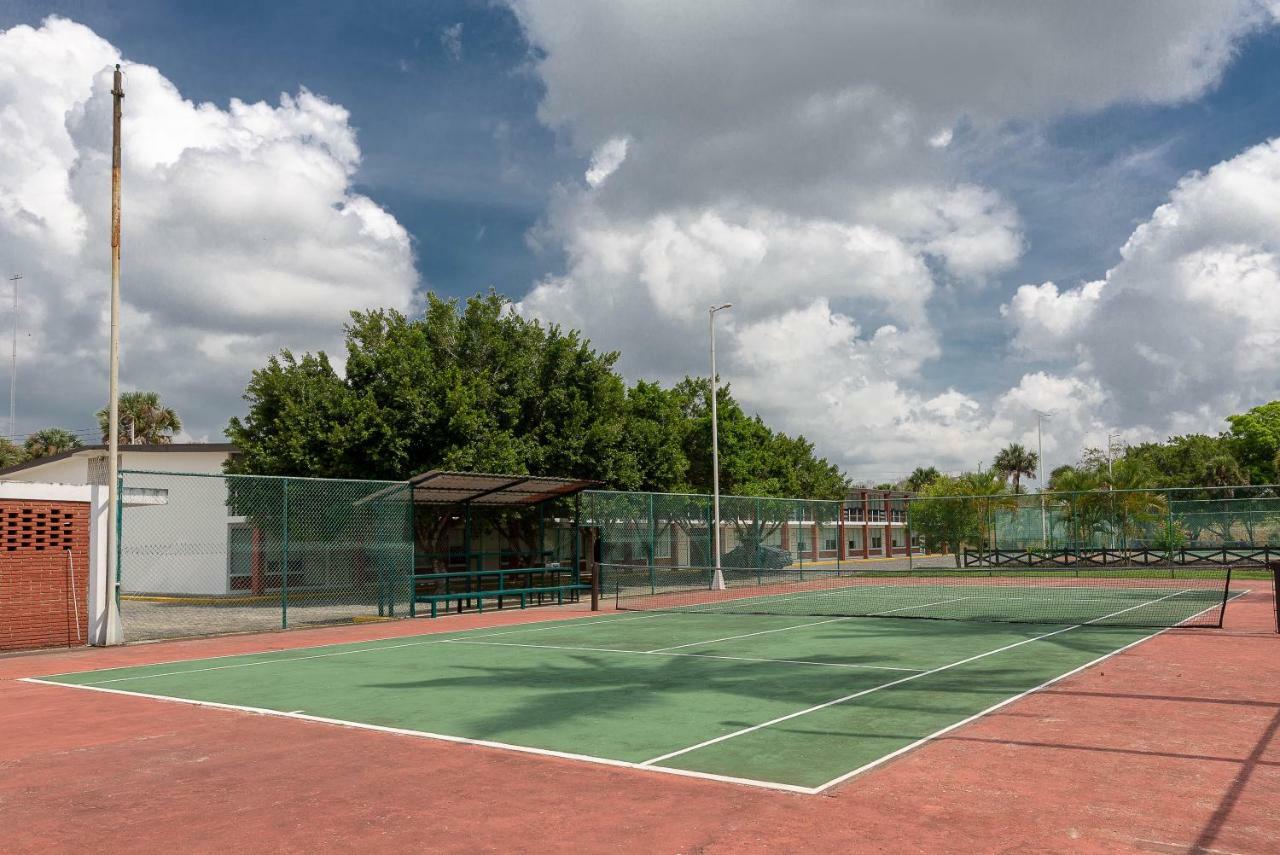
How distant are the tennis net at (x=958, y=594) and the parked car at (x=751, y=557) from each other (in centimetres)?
77

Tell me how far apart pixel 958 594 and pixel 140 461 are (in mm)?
30799

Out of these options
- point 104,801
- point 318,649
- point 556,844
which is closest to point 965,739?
point 556,844

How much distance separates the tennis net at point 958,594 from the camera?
20531 mm

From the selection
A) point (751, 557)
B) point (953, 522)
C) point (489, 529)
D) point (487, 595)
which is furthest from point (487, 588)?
point (953, 522)

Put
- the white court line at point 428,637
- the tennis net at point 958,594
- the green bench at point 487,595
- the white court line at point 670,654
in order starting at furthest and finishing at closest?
the green bench at point 487,595
the tennis net at point 958,594
the white court line at point 428,637
the white court line at point 670,654

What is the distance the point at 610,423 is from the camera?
1307 inches

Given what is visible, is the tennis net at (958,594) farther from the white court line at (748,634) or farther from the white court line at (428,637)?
the white court line at (428,637)

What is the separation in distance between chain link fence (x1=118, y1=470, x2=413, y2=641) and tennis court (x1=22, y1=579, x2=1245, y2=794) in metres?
4.89

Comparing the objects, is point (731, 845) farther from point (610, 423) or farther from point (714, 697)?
point (610, 423)

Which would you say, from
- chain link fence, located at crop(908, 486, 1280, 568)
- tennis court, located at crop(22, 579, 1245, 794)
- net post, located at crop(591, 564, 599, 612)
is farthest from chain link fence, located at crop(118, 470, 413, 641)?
chain link fence, located at crop(908, 486, 1280, 568)

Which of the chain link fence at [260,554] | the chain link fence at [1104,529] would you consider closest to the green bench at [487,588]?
the chain link fence at [260,554]

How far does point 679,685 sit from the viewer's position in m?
11.7

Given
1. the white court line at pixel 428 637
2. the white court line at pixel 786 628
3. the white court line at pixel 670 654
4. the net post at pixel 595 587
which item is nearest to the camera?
the white court line at pixel 670 654

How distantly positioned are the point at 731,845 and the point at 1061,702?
5984 mm
